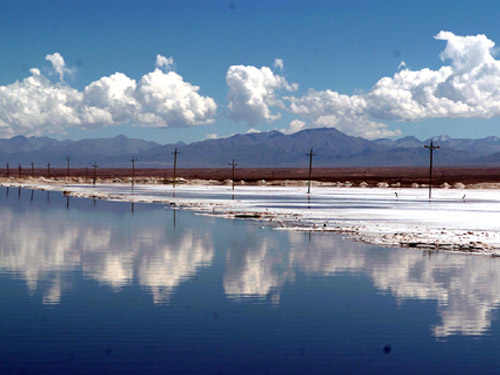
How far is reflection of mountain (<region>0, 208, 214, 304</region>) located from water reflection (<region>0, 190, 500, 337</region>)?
0.03 meters

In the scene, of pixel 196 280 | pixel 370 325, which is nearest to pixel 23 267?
pixel 196 280

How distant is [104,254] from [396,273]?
405 inches

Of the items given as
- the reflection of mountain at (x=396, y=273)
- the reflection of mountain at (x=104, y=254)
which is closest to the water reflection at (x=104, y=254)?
the reflection of mountain at (x=104, y=254)

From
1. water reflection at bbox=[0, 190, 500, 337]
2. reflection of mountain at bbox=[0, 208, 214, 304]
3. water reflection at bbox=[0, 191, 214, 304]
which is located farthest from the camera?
reflection of mountain at bbox=[0, 208, 214, 304]

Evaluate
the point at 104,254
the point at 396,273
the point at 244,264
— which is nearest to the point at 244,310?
the point at 396,273

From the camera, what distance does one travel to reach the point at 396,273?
65.8 feet

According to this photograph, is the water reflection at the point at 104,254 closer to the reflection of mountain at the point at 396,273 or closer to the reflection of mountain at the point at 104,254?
the reflection of mountain at the point at 104,254

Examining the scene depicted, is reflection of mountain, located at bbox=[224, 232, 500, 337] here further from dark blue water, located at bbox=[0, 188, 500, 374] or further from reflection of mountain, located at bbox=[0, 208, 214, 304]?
reflection of mountain, located at bbox=[0, 208, 214, 304]

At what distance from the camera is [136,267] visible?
20.9 m

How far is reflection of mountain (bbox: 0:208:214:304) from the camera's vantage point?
61.5ft

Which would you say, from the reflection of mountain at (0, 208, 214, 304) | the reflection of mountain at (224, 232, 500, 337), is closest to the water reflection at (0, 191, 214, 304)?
the reflection of mountain at (0, 208, 214, 304)

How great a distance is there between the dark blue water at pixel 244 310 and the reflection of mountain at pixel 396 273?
0.05 meters

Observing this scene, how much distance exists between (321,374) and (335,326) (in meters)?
3.13

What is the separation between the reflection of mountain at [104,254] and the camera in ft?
61.5
